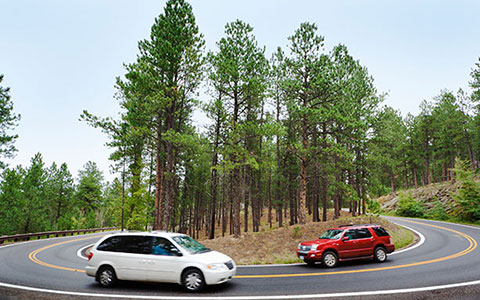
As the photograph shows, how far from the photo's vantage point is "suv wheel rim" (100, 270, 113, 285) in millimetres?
7944

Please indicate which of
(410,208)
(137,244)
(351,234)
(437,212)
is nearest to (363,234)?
(351,234)

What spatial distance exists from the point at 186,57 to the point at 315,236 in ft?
49.2

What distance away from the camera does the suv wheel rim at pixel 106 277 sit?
7944 millimetres

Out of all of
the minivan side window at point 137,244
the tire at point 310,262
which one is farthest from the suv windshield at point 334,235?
the minivan side window at point 137,244

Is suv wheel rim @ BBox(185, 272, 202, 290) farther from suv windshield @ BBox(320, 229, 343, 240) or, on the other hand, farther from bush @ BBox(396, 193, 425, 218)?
bush @ BBox(396, 193, 425, 218)

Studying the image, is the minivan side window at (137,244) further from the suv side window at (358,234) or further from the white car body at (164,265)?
the suv side window at (358,234)

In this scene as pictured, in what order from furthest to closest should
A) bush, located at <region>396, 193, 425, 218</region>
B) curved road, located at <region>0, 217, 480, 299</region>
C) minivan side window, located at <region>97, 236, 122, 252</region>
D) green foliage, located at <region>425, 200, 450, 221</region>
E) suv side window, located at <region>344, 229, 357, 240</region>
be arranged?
bush, located at <region>396, 193, 425, 218</region>
green foliage, located at <region>425, 200, 450, 221</region>
suv side window, located at <region>344, 229, 357, 240</region>
minivan side window, located at <region>97, 236, 122, 252</region>
curved road, located at <region>0, 217, 480, 299</region>

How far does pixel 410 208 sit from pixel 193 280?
3804cm

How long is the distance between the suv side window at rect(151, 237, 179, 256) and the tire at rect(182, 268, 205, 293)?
75cm

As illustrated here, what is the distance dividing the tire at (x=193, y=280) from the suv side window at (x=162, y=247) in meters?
0.75

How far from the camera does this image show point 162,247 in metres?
7.91

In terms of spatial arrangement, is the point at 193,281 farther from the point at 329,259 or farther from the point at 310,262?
the point at 329,259

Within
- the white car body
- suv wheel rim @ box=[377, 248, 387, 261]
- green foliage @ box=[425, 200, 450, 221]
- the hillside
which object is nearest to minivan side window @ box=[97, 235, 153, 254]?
the white car body

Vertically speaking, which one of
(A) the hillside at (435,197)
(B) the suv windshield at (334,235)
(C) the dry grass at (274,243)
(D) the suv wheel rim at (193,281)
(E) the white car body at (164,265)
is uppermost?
(A) the hillside at (435,197)
